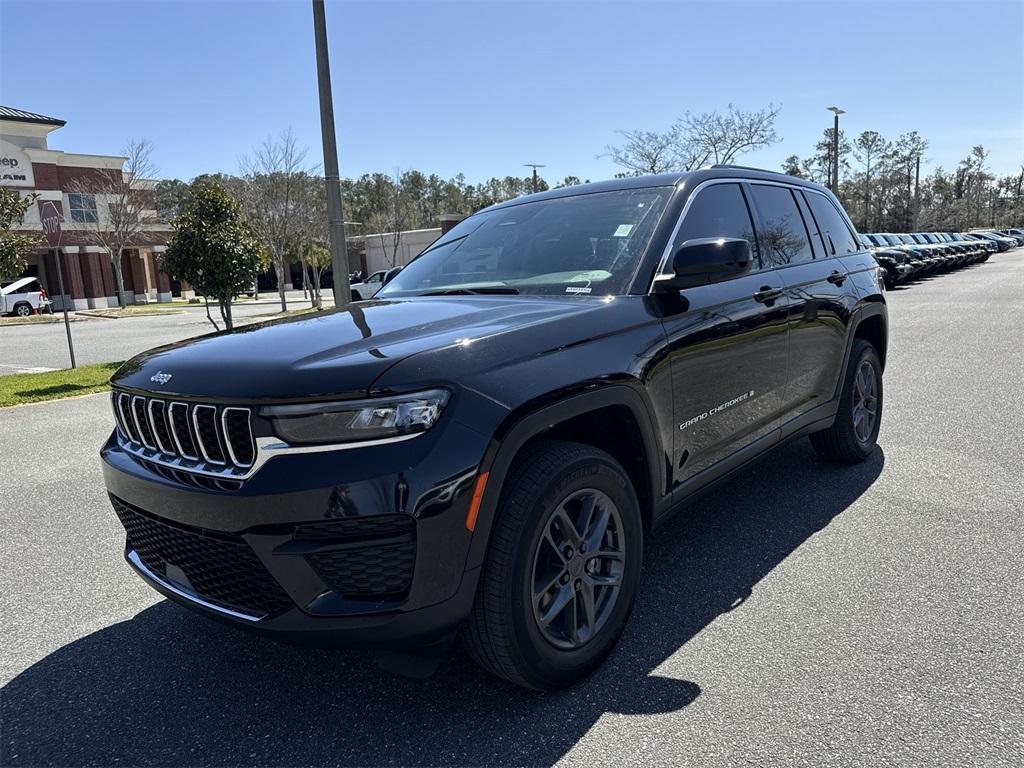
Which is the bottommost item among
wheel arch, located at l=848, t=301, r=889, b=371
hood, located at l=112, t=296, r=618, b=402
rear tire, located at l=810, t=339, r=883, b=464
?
rear tire, located at l=810, t=339, r=883, b=464

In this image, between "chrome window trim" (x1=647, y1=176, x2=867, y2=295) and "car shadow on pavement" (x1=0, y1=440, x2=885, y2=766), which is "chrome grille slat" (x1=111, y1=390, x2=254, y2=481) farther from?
"chrome window trim" (x1=647, y1=176, x2=867, y2=295)

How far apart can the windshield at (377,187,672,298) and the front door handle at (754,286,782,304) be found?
0.71 meters

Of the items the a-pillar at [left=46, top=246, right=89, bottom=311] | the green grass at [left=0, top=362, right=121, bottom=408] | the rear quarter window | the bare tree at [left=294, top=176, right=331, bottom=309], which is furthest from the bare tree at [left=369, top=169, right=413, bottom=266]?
the rear quarter window

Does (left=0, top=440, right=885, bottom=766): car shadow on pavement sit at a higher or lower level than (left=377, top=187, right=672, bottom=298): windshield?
lower

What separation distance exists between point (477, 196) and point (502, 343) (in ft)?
304

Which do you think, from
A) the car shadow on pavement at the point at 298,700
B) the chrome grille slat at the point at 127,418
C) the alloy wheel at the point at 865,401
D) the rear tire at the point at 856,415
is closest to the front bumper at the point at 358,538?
the car shadow on pavement at the point at 298,700

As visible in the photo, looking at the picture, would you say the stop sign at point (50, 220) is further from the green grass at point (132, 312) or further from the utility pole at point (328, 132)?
the green grass at point (132, 312)

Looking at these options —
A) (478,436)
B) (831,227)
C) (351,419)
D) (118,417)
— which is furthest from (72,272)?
(478,436)

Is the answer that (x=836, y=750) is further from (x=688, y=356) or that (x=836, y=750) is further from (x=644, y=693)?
(x=688, y=356)

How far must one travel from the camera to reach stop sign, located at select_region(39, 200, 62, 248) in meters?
10.5

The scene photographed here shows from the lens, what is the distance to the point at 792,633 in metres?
2.93

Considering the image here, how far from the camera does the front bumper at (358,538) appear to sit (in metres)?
2.06

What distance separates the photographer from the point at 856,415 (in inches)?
196

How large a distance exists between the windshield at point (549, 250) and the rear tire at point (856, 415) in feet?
7.19
